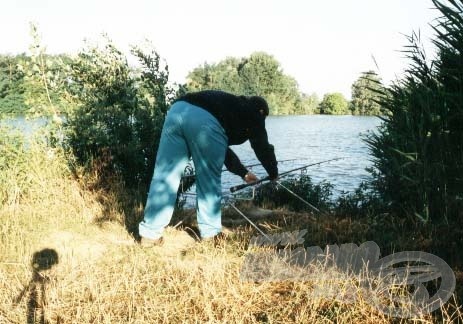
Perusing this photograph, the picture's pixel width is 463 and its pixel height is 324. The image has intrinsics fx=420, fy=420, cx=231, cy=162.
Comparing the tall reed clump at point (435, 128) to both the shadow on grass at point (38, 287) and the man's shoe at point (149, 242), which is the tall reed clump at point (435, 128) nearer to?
the man's shoe at point (149, 242)

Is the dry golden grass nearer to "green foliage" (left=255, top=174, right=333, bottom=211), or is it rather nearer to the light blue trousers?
the light blue trousers

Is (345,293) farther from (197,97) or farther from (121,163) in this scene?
(121,163)

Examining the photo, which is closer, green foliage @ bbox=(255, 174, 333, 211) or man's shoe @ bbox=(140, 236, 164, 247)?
man's shoe @ bbox=(140, 236, 164, 247)

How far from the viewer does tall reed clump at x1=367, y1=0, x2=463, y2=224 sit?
15.4 feet

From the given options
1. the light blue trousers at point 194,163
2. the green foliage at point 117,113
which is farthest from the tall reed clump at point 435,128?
the green foliage at point 117,113

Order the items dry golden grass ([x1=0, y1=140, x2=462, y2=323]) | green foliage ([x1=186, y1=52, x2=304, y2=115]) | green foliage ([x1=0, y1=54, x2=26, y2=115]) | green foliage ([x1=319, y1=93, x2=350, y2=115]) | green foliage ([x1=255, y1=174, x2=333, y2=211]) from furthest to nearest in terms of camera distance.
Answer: green foliage ([x1=319, y1=93, x2=350, y2=115]), green foliage ([x1=186, y1=52, x2=304, y2=115]), green foliage ([x1=255, y1=174, x2=333, y2=211]), green foliage ([x1=0, y1=54, x2=26, y2=115]), dry golden grass ([x1=0, y1=140, x2=462, y2=323])

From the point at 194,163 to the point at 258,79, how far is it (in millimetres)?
77618

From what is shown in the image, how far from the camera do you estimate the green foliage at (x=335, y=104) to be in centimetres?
9869

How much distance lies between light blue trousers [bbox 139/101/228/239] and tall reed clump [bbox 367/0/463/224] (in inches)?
91.0

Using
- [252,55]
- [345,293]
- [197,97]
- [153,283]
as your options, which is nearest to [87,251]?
[153,283]

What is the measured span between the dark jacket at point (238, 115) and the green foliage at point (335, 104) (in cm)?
9789

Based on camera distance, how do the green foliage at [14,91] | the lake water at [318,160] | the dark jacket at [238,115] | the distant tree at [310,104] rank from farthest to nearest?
1. the distant tree at [310,104]
2. the lake water at [318,160]
3. the green foliage at [14,91]
4. the dark jacket at [238,115]

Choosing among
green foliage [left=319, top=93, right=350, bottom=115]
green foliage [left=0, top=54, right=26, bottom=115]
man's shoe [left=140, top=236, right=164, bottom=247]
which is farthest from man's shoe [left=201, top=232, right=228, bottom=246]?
green foliage [left=319, top=93, right=350, bottom=115]

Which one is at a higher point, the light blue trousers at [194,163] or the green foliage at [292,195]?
the light blue trousers at [194,163]
